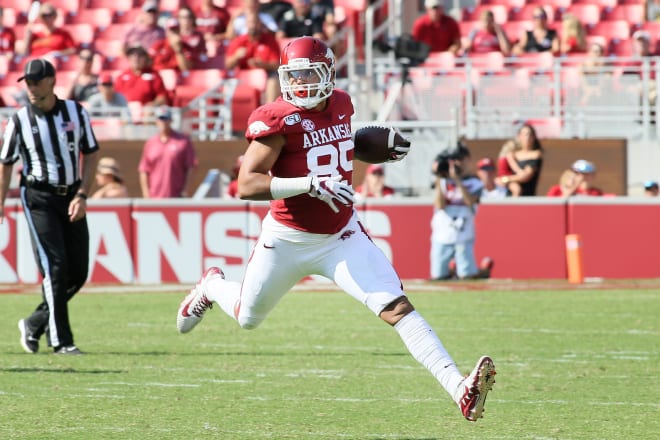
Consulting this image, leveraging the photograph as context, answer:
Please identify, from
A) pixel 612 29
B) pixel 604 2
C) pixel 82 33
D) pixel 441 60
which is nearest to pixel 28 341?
pixel 441 60

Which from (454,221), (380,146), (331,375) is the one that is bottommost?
(454,221)

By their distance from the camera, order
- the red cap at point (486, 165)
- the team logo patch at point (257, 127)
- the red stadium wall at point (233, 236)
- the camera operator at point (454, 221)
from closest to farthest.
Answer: the team logo patch at point (257, 127) → the camera operator at point (454, 221) → the red stadium wall at point (233, 236) → the red cap at point (486, 165)

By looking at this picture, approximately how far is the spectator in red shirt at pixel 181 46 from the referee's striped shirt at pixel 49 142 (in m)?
8.73

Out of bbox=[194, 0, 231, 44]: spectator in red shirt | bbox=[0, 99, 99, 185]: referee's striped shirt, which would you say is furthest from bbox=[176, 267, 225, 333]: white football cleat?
bbox=[194, 0, 231, 44]: spectator in red shirt

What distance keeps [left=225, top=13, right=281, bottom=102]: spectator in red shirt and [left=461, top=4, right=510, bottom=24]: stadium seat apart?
3.42m

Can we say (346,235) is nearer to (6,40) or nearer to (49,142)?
(49,142)

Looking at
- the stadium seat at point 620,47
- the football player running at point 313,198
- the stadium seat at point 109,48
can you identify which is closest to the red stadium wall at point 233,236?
the stadium seat at point 620,47

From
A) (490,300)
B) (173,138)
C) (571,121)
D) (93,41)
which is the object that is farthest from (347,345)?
(93,41)

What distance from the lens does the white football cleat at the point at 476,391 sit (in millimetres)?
5289

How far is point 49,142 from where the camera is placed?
8305 mm

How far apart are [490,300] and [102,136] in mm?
6201

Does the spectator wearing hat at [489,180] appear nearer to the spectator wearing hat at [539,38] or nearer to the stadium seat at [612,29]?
the spectator wearing hat at [539,38]

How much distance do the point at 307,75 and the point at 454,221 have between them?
7648mm

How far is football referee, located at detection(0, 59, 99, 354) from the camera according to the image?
27.1ft
